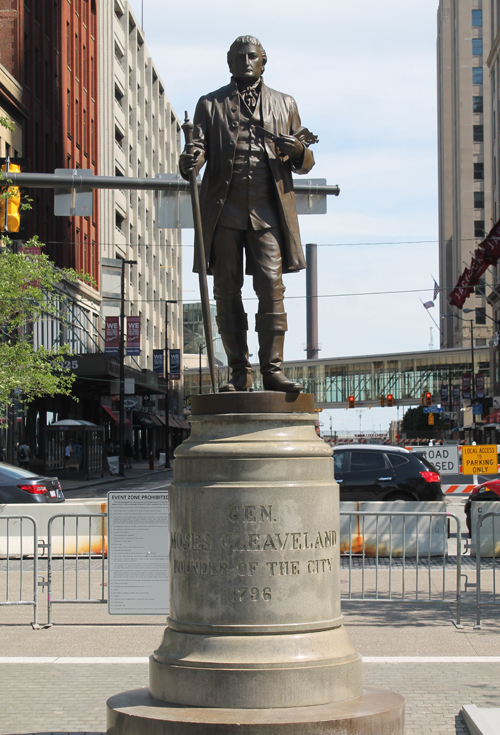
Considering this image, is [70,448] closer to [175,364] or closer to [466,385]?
[175,364]

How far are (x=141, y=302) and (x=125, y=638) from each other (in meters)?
63.8

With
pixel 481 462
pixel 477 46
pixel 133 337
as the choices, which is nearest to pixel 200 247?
pixel 481 462

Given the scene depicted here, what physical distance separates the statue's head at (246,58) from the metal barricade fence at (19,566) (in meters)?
5.67

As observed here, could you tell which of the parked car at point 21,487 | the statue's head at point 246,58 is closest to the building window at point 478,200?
the parked car at point 21,487

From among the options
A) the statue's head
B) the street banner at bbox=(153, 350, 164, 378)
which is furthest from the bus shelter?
the statue's head

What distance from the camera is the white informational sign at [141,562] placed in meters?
8.70

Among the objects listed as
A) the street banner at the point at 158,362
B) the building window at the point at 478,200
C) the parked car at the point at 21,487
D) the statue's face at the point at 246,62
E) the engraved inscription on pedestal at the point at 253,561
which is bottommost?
the parked car at the point at 21,487

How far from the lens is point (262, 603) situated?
4.98 metres

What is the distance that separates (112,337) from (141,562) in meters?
37.2

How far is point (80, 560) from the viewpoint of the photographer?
1478 centimetres

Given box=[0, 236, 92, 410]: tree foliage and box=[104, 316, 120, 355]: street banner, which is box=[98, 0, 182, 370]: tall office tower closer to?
box=[104, 316, 120, 355]: street banner

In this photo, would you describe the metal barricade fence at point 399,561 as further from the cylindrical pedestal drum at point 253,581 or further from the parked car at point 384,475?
the cylindrical pedestal drum at point 253,581

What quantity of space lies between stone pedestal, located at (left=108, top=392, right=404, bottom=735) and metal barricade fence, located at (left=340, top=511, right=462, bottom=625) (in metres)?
5.70

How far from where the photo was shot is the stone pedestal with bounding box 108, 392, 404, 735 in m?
4.81
